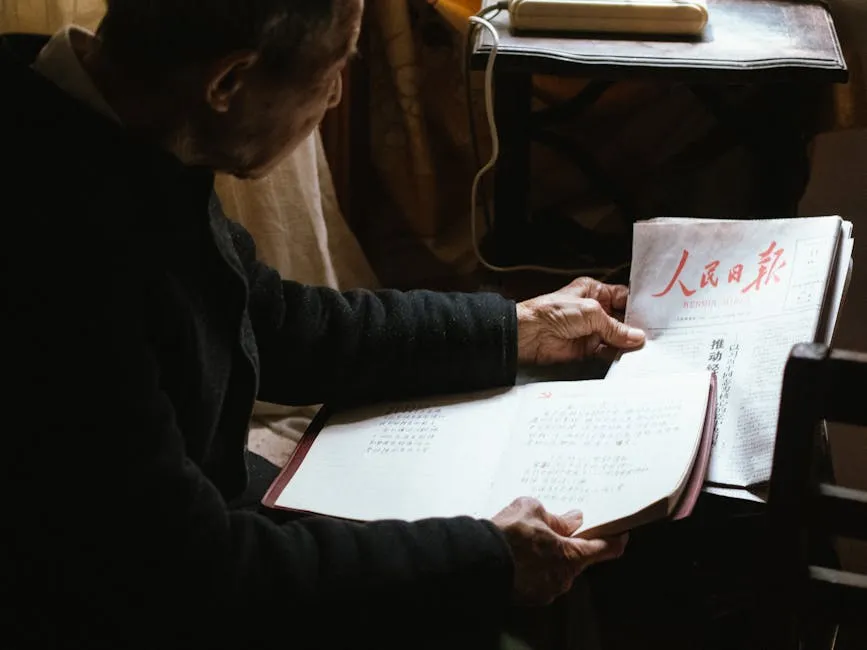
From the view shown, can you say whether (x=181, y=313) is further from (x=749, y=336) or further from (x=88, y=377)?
(x=749, y=336)

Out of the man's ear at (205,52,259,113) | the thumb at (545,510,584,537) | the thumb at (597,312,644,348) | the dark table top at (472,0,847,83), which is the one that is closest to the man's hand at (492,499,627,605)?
the thumb at (545,510,584,537)

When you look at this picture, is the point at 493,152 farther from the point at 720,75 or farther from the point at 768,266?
the point at 768,266

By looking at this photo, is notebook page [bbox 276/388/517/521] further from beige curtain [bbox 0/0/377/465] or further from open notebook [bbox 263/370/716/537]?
beige curtain [bbox 0/0/377/465]

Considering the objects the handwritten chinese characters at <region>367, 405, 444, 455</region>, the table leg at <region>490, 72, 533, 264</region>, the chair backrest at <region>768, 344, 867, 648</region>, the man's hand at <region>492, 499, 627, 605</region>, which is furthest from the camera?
the table leg at <region>490, 72, 533, 264</region>

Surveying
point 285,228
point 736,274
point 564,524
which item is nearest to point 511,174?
point 285,228

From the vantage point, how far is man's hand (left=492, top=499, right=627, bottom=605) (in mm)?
743

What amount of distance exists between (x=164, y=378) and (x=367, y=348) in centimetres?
27

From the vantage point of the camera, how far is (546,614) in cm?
82

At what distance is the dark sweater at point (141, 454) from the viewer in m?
0.62

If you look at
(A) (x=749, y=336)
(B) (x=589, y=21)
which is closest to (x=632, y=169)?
(B) (x=589, y=21)

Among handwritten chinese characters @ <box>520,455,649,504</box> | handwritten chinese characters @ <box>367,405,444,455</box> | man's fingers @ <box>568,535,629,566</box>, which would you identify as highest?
handwritten chinese characters @ <box>520,455,649,504</box>

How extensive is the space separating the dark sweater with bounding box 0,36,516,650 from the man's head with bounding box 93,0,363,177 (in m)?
0.03

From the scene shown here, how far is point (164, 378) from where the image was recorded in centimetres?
71

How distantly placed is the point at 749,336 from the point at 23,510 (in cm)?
61
